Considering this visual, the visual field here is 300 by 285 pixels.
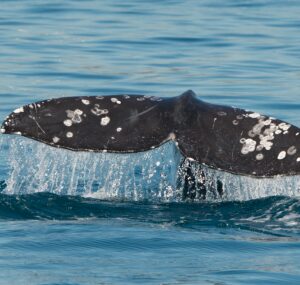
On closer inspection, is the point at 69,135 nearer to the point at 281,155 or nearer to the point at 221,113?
the point at 221,113

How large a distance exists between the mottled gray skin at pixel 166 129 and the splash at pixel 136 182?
94 millimetres

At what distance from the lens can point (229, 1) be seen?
25.2m

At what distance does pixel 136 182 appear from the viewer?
416 inches

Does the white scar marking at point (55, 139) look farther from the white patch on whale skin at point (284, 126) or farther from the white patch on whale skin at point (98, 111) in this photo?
the white patch on whale skin at point (284, 126)

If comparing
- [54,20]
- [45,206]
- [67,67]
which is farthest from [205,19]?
[45,206]

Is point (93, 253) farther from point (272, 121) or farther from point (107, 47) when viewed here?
point (107, 47)

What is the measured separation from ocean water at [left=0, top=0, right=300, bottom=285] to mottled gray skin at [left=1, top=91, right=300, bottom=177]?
135 mm

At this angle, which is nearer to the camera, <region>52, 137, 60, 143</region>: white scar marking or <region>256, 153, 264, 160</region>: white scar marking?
<region>256, 153, 264, 160</region>: white scar marking

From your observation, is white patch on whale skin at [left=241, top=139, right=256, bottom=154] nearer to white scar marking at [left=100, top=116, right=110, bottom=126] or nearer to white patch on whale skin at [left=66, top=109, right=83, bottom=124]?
white scar marking at [left=100, top=116, right=110, bottom=126]

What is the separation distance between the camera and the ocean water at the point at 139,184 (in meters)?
7.55

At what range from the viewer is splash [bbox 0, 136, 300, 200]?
8258 mm

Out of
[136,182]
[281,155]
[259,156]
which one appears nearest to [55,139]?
[259,156]

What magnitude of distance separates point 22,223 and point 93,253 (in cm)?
96

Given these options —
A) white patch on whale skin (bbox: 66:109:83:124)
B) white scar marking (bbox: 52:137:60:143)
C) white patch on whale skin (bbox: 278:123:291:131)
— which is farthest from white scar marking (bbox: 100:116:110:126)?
white patch on whale skin (bbox: 278:123:291:131)
